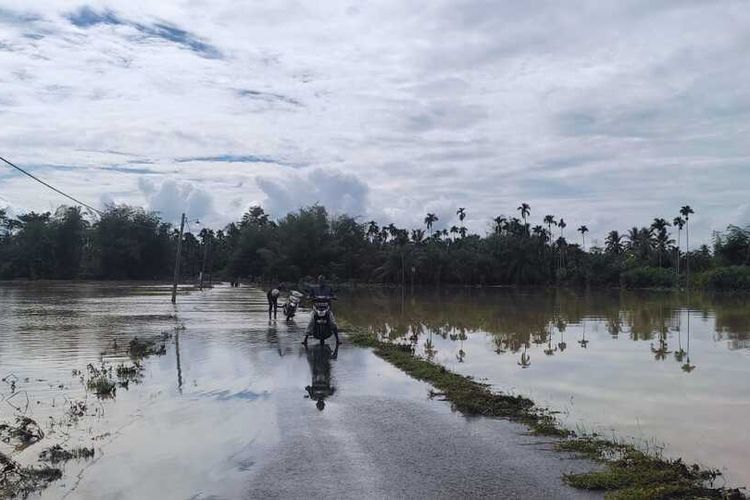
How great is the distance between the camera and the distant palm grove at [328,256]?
85062 mm

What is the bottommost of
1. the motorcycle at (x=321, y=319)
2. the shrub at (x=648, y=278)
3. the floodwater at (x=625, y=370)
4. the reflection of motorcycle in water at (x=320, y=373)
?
the floodwater at (x=625, y=370)

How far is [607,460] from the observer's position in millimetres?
6699

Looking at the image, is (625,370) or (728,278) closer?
(625,370)

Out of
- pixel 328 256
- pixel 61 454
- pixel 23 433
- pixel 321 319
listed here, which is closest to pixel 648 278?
pixel 328 256

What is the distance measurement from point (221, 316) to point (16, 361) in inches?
508

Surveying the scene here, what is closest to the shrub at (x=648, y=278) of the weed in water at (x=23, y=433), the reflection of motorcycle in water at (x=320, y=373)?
the reflection of motorcycle in water at (x=320, y=373)

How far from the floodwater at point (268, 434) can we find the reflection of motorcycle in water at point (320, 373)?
0.14ft

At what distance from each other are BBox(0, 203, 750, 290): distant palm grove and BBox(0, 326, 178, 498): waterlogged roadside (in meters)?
70.6

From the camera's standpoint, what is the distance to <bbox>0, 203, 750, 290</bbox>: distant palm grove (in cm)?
8506

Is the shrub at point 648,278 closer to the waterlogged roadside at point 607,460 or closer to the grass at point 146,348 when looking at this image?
the grass at point 146,348

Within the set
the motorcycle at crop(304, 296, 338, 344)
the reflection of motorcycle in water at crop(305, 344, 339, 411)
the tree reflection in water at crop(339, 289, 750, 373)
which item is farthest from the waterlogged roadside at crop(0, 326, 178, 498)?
the tree reflection in water at crop(339, 289, 750, 373)

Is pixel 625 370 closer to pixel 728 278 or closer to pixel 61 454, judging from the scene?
pixel 61 454

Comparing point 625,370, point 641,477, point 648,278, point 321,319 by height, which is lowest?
point 625,370

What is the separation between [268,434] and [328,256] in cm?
7947
